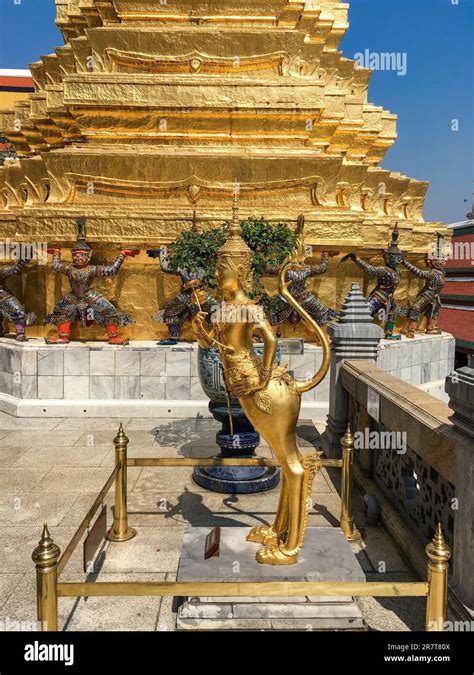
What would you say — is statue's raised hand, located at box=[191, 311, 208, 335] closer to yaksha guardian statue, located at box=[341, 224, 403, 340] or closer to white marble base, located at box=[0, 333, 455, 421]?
white marble base, located at box=[0, 333, 455, 421]

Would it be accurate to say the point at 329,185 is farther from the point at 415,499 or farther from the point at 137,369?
the point at 415,499

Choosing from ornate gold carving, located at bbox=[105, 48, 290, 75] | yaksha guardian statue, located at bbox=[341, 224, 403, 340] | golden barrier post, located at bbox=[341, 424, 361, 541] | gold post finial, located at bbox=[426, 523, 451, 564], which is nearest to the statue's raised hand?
golden barrier post, located at bbox=[341, 424, 361, 541]

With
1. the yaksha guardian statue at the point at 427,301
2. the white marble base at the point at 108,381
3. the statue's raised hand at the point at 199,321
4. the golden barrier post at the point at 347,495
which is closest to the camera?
the statue's raised hand at the point at 199,321

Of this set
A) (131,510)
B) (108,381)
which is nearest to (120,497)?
(131,510)

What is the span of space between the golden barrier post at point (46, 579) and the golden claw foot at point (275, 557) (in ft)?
5.18

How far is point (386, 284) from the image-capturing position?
459 inches

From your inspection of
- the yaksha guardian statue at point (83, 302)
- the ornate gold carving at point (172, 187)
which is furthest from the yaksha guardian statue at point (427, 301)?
the yaksha guardian statue at point (83, 302)

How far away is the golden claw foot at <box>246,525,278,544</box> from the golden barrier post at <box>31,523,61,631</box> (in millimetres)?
1745

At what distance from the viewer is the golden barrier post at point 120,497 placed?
17.6 feet

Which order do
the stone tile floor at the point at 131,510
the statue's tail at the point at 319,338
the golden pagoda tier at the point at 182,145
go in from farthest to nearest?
the golden pagoda tier at the point at 182,145
the stone tile floor at the point at 131,510
the statue's tail at the point at 319,338

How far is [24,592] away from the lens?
4445 mm

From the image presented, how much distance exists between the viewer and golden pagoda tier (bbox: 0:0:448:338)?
1121 centimetres

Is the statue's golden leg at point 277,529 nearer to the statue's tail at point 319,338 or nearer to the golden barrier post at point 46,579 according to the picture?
the statue's tail at point 319,338
